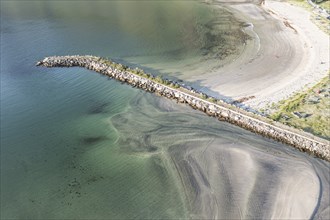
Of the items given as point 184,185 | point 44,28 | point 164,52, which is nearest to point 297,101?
point 184,185

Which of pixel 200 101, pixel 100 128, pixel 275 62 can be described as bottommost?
pixel 100 128

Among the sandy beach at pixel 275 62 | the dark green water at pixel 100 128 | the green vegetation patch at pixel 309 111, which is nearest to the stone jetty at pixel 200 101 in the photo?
the dark green water at pixel 100 128

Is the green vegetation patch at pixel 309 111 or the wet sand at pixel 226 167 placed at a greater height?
the green vegetation patch at pixel 309 111

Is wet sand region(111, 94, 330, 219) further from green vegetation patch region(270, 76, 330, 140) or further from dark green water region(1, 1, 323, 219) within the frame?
green vegetation patch region(270, 76, 330, 140)

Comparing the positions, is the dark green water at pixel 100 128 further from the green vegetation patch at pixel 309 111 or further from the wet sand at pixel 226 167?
the green vegetation patch at pixel 309 111

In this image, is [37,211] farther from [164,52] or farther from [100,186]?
[164,52]

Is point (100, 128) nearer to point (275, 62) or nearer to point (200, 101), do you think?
point (200, 101)

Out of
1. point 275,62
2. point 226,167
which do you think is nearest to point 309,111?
point 275,62
